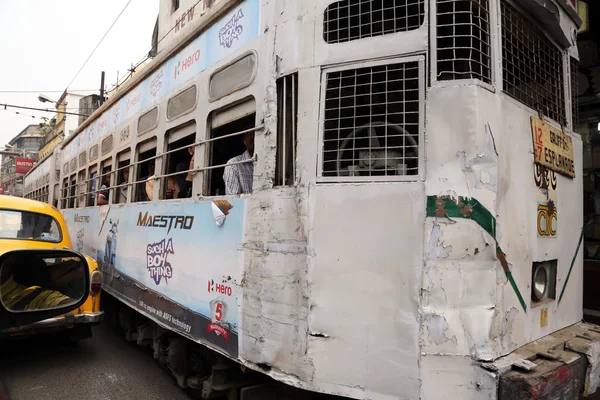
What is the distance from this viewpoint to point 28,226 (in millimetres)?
4918

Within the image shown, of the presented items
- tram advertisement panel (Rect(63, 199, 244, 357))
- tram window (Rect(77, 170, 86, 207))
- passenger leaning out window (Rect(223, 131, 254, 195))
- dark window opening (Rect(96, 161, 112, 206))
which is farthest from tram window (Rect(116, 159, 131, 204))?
passenger leaning out window (Rect(223, 131, 254, 195))

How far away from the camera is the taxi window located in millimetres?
4699

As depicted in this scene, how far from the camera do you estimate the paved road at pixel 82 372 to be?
3.91 m

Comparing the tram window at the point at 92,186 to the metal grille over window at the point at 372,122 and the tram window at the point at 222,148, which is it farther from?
the metal grille over window at the point at 372,122

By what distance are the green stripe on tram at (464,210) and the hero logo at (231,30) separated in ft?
6.59

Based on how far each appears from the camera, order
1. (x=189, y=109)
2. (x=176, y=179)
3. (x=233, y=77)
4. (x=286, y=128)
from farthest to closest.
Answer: (x=176, y=179)
(x=189, y=109)
(x=233, y=77)
(x=286, y=128)

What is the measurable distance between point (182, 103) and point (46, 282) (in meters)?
2.69

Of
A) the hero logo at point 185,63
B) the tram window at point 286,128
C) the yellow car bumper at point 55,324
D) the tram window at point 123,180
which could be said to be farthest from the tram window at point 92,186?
the tram window at point 286,128

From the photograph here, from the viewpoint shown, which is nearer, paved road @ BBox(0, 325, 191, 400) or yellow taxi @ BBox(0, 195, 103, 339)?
paved road @ BBox(0, 325, 191, 400)

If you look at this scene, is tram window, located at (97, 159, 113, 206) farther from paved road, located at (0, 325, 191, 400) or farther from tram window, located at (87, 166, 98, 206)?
paved road, located at (0, 325, 191, 400)

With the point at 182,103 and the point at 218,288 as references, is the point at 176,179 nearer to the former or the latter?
the point at 182,103

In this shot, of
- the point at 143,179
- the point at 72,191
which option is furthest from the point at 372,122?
the point at 72,191

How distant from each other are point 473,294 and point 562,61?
7.49 feet

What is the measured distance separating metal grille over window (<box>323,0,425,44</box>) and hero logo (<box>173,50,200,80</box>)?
5.38 feet
